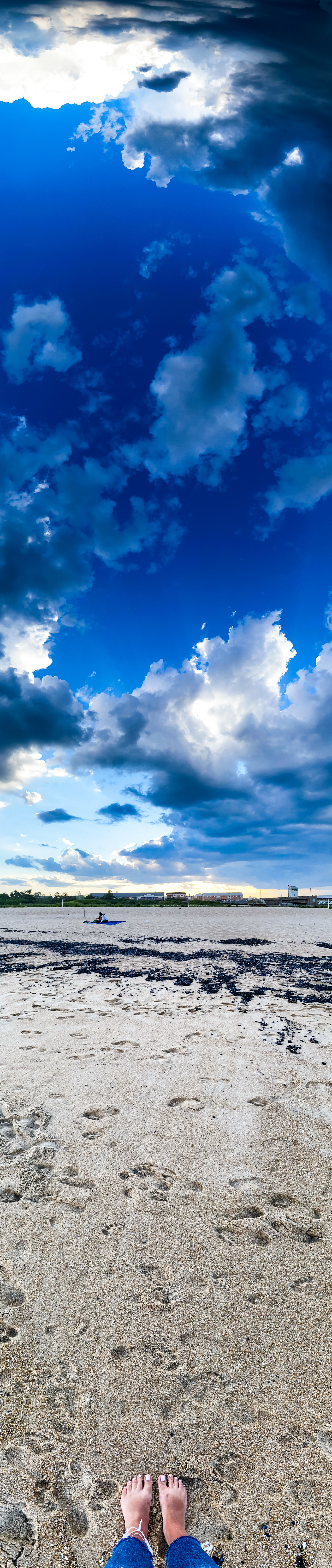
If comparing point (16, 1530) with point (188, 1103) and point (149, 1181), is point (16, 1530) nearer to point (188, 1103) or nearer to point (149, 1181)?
point (149, 1181)

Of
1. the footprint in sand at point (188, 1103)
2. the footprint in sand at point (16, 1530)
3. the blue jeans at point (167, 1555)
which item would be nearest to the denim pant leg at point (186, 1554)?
the blue jeans at point (167, 1555)

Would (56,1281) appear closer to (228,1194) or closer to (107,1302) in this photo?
(107,1302)

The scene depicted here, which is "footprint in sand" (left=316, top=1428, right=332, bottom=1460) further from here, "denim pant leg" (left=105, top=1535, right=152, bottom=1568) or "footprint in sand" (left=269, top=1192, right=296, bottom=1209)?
"footprint in sand" (left=269, top=1192, right=296, bottom=1209)

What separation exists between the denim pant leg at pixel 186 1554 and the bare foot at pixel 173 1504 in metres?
0.03

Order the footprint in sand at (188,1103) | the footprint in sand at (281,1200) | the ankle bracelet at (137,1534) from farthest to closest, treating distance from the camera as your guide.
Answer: the footprint in sand at (188,1103) → the footprint in sand at (281,1200) → the ankle bracelet at (137,1534)

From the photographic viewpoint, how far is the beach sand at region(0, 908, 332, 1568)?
209 centimetres

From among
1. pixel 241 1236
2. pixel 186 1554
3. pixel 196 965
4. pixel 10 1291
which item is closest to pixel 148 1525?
pixel 186 1554

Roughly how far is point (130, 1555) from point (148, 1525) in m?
0.12

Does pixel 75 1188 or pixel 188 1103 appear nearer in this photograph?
pixel 75 1188

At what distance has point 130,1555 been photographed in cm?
197

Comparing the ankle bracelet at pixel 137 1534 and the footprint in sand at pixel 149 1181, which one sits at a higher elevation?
the footprint in sand at pixel 149 1181

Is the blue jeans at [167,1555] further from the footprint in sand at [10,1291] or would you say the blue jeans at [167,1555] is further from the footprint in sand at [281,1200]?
the footprint in sand at [281,1200]

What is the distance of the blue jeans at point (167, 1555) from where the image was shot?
191cm

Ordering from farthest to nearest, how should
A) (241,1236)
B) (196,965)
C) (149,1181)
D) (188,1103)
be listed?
(196,965), (188,1103), (149,1181), (241,1236)
